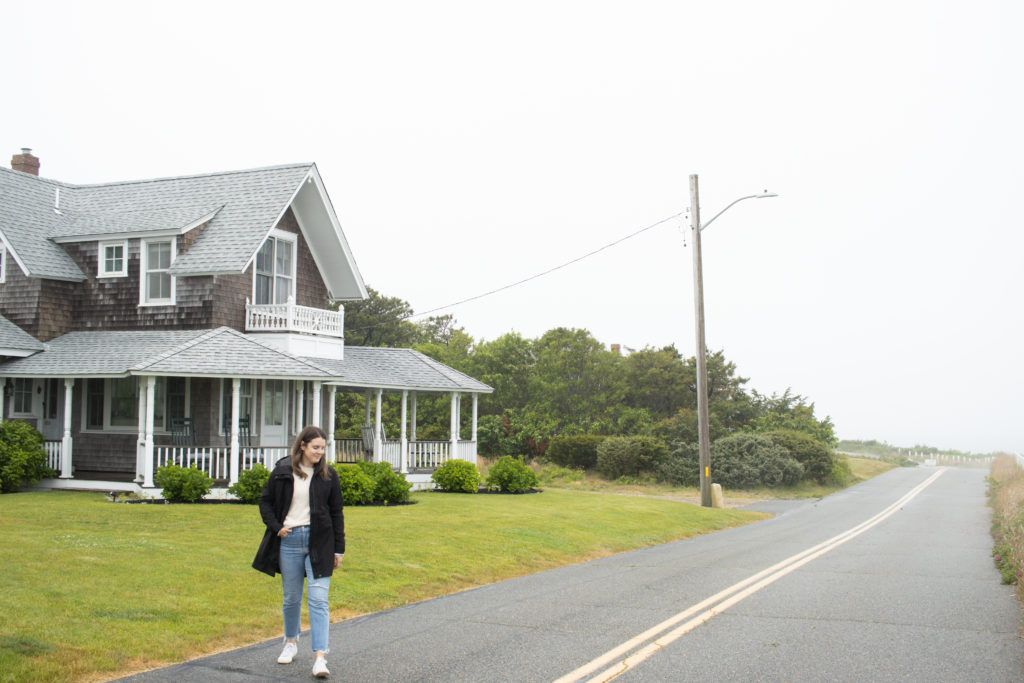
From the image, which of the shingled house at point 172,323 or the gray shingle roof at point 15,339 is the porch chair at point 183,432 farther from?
the gray shingle roof at point 15,339

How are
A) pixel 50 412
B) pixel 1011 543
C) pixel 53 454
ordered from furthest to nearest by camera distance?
pixel 50 412
pixel 53 454
pixel 1011 543

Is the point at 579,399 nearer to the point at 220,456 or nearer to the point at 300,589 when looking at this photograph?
the point at 220,456

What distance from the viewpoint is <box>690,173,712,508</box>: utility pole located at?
26.1 metres

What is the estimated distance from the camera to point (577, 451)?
1533 inches

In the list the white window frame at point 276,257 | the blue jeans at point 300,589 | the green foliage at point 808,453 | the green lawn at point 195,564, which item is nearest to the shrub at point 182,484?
the green lawn at point 195,564

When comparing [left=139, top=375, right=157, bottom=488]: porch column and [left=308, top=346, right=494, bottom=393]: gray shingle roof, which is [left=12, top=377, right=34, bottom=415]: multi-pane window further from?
[left=308, top=346, right=494, bottom=393]: gray shingle roof

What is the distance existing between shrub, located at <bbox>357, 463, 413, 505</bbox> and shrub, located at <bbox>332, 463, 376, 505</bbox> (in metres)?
0.43

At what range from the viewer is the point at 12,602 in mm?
8922

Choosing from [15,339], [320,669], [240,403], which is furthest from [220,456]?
[320,669]

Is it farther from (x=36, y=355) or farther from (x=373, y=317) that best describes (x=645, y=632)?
(x=373, y=317)

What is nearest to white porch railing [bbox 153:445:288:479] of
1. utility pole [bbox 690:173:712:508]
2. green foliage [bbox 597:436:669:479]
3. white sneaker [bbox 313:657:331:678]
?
utility pole [bbox 690:173:712:508]

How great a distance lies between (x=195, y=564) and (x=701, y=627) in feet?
20.7

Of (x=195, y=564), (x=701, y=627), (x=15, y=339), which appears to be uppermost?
(x=15, y=339)

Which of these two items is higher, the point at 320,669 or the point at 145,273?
the point at 145,273
